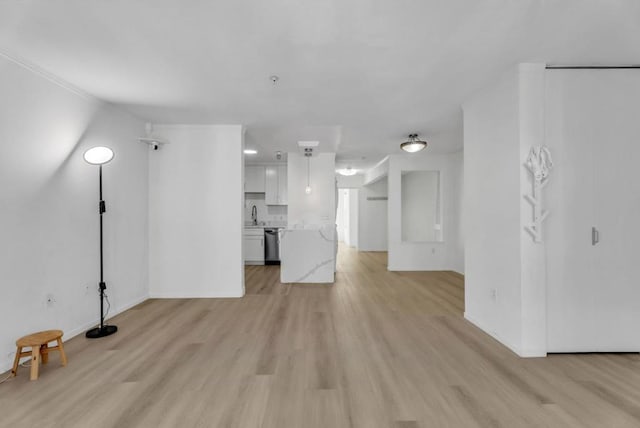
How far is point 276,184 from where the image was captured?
7449 mm

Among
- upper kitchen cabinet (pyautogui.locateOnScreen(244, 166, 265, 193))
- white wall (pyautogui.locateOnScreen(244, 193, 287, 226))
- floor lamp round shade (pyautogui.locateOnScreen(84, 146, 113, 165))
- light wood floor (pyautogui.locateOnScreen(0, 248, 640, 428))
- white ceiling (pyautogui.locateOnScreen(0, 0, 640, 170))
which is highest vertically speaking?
white ceiling (pyautogui.locateOnScreen(0, 0, 640, 170))

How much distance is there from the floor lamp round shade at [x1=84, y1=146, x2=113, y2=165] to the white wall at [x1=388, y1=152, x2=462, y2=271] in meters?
5.34

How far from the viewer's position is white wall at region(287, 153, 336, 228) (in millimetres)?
6504

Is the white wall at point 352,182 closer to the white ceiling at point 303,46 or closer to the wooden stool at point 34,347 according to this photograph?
the white ceiling at point 303,46

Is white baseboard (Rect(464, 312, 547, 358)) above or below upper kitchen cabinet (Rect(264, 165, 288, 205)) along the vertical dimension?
below

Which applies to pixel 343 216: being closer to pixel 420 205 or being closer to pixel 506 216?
pixel 420 205

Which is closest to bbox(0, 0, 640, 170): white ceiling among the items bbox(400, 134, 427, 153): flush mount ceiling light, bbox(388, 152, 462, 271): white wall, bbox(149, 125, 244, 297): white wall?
bbox(149, 125, 244, 297): white wall

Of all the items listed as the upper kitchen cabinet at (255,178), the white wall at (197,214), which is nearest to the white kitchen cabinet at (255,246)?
the upper kitchen cabinet at (255,178)

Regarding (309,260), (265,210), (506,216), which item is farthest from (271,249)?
(506,216)

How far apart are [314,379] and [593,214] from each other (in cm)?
287

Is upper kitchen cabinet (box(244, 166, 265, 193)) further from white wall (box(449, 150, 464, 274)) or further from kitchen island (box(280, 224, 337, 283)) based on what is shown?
white wall (box(449, 150, 464, 274))

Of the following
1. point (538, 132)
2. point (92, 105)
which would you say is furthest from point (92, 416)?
point (538, 132)

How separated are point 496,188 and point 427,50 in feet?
5.12

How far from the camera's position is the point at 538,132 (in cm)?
257
